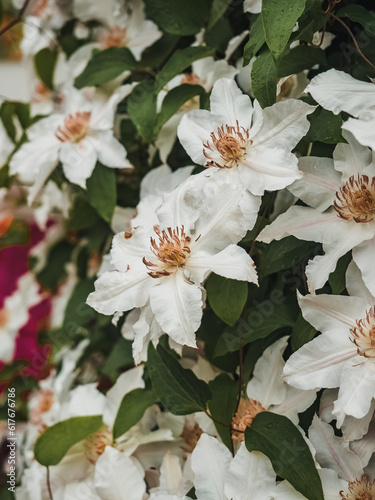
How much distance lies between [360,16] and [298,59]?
0.08 metres

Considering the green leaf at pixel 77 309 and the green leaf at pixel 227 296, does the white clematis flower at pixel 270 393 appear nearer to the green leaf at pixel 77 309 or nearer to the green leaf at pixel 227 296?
the green leaf at pixel 227 296

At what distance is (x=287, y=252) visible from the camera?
63 cm

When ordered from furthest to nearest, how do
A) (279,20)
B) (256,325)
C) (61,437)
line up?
1. (61,437)
2. (256,325)
3. (279,20)

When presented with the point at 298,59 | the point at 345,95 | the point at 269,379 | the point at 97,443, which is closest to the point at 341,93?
the point at 345,95

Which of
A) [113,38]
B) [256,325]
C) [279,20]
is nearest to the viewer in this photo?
[279,20]

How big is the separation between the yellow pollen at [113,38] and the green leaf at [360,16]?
1.34ft

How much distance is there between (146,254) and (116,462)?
10.9 inches

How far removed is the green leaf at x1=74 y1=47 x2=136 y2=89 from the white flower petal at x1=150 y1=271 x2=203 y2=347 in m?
0.39

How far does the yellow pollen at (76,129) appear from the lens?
0.88 meters

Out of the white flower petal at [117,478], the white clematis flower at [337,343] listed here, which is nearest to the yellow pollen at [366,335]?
the white clematis flower at [337,343]

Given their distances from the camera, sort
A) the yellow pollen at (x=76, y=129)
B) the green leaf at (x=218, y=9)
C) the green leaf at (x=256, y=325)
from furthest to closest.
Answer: the yellow pollen at (x=76, y=129)
the green leaf at (x=218, y=9)
the green leaf at (x=256, y=325)

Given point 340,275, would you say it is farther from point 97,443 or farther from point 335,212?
point 97,443

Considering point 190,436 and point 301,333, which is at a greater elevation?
point 301,333

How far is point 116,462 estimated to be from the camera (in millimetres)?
728
